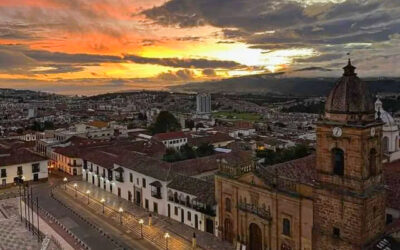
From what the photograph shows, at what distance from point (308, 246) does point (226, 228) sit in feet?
26.8

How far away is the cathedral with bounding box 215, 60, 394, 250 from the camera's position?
74.9 ft

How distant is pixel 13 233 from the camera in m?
34.5

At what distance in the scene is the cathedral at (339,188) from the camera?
22.8 meters

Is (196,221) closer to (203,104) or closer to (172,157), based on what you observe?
(172,157)

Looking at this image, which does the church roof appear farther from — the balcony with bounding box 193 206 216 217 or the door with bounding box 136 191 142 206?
the door with bounding box 136 191 142 206

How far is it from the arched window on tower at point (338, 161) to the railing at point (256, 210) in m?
6.45

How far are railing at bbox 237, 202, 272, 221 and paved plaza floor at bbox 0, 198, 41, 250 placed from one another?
16430 mm

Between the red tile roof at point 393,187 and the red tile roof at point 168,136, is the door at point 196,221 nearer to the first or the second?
the red tile roof at point 393,187

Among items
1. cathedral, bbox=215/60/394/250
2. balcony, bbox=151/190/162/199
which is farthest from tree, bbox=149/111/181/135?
cathedral, bbox=215/60/394/250

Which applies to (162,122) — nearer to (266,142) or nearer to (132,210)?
(266,142)

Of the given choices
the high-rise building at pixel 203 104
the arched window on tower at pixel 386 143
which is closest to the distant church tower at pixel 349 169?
the arched window on tower at pixel 386 143

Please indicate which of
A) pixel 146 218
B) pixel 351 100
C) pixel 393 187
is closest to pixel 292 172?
pixel 393 187

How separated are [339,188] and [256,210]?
7227 millimetres

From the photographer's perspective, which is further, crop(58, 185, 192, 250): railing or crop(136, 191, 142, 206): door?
crop(136, 191, 142, 206): door
